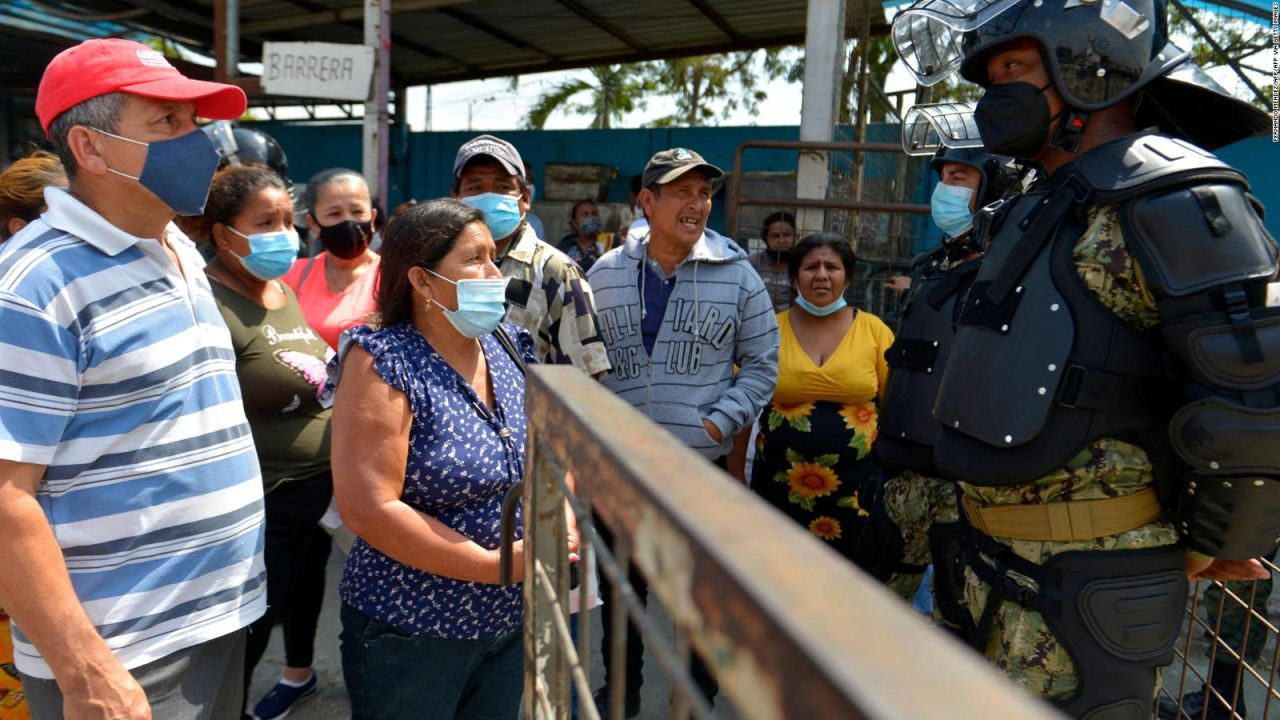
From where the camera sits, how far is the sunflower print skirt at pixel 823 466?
3412 millimetres

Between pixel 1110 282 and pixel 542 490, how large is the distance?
4.25 ft

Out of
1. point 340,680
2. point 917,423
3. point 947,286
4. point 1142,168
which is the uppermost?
point 1142,168

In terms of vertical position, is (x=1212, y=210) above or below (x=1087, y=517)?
above

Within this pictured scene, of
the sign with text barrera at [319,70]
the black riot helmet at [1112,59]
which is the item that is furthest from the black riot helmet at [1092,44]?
the sign with text barrera at [319,70]

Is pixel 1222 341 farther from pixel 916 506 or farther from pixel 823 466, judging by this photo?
pixel 823 466

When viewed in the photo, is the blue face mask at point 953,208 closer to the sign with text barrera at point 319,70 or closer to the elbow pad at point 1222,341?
the elbow pad at point 1222,341

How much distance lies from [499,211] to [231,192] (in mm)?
867

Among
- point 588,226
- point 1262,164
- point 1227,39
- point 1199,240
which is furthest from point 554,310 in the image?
point 1262,164

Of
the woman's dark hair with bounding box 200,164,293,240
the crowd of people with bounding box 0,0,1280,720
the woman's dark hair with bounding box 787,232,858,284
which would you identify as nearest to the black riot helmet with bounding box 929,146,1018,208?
the crowd of people with bounding box 0,0,1280,720

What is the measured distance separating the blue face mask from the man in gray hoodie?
73 centimetres

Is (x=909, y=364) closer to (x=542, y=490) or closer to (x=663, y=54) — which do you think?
(x=542, y=490)

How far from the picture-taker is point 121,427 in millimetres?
1538

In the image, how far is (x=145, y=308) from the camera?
159 cm

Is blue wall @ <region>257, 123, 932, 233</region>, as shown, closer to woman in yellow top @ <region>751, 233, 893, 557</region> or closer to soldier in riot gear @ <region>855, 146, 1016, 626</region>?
woman in yellow top @ <region>751, 233, 893, 557</region>
